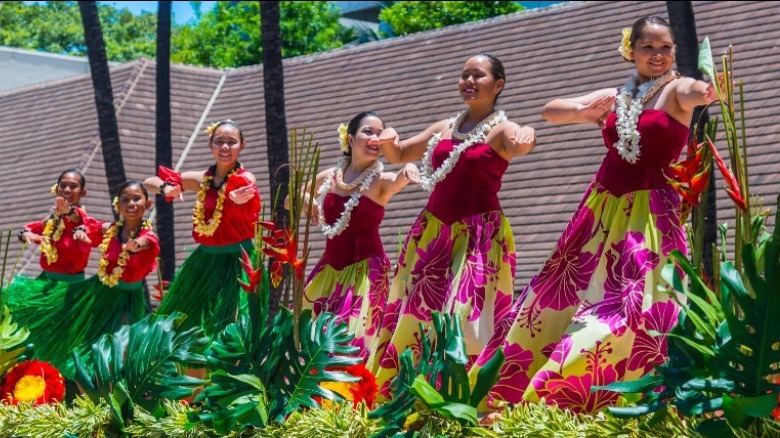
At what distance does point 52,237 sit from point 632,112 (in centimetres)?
441

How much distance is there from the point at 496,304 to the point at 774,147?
274 inches

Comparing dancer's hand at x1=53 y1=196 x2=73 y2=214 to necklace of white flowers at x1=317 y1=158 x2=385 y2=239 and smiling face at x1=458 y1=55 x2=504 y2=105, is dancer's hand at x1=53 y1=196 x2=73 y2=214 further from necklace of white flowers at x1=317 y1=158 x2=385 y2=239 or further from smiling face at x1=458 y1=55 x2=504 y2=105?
smiling face at x1=458 y1=55 x2=504 y2=105

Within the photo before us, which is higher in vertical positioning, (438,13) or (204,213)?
(438,13)

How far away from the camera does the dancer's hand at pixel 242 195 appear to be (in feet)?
20.7

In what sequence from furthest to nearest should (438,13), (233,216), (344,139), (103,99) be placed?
1. (438,13)
2. (103,99)
3. (233,216)
4. (344,139)

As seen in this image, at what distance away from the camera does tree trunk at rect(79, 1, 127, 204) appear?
40.5 feet

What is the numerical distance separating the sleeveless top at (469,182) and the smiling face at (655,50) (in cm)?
69

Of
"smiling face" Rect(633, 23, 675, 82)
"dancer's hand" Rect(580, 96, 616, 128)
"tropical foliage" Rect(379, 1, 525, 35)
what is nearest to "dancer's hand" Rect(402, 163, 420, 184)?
"dancer's hand" Rect(580, 96, 616, 128)

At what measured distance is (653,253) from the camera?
432cm

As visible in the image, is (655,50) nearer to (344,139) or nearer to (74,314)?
(344,139)

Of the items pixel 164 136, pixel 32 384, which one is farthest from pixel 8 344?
pixel 164 136

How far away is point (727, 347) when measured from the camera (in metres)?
3.13

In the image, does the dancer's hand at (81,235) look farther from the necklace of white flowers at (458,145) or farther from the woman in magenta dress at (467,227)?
the necklace of white flowers at (458,145)

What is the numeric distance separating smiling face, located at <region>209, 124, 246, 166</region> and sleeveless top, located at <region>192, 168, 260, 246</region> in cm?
10
